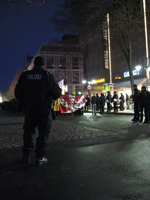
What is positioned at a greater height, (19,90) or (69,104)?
(19,90)

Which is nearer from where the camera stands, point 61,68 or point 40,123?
point 40,123

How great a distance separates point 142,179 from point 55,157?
187 cm

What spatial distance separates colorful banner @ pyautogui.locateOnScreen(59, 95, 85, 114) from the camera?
17.5 m

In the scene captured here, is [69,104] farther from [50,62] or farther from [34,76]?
[50,62]

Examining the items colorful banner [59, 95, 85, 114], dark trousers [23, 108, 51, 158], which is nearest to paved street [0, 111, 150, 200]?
dark trousers [23, 108, 51, 158]

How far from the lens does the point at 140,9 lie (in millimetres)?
20625

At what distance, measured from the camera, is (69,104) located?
17.7m

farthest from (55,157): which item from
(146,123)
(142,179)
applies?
(146,123)

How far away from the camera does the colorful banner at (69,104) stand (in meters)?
17.5

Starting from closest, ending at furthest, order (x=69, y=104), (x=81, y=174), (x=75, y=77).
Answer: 1. (x=81, y=174)
2. (x=69, y=104)
3. (x=75, y=77)

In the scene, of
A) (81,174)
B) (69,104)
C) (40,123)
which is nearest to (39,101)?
(40,123)

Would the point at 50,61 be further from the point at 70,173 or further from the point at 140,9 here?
the point at 70,173

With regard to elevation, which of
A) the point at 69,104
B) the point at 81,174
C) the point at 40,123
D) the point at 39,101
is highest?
the point at 39,101

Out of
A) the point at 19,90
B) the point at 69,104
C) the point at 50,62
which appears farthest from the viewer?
the point at 50,62
